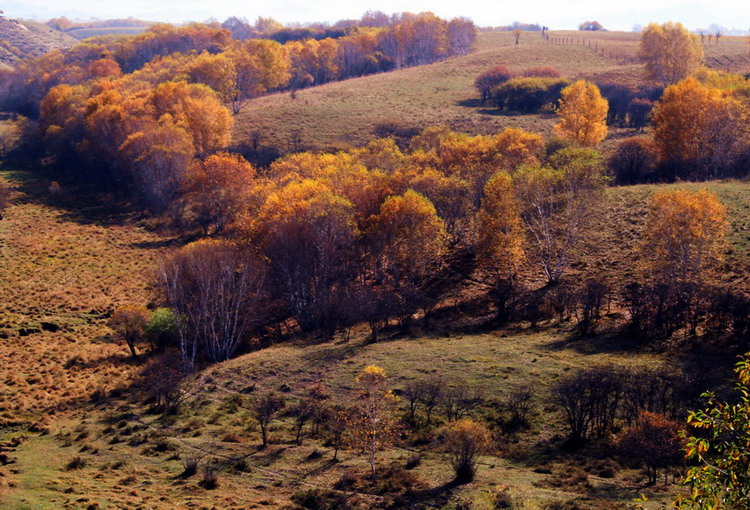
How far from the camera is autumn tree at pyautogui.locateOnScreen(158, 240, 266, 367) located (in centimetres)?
5600

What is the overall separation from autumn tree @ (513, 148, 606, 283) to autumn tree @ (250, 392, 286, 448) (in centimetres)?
3176

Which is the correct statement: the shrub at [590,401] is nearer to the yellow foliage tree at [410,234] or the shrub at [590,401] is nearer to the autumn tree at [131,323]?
the yellow foliage tree at [410,234]

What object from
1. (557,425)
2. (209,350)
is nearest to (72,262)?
(209,350)

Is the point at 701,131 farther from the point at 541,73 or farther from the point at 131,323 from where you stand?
the point at 131,323

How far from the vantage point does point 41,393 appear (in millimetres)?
46969

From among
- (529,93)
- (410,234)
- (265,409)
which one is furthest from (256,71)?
(265,409)

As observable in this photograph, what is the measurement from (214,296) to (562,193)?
3836 cm

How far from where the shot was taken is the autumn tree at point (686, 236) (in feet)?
166

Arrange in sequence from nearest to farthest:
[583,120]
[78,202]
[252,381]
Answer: [252,381]
[583,120]
[78,202]

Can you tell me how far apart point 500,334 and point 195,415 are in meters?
26.6

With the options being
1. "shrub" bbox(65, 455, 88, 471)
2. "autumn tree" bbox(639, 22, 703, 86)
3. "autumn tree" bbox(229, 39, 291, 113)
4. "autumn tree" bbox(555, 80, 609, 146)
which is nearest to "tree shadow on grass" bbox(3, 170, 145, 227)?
"autumn tree" bbox(229, 39, 291, 113)

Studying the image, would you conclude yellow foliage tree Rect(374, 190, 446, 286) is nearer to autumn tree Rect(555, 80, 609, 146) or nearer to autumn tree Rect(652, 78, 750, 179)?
autumn tree Rect(555, 80, 609, 146)

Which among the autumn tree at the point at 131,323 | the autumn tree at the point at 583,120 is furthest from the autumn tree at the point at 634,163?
the autumn tree at the point at 131,323

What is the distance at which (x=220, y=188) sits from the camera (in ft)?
284
